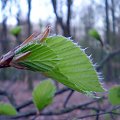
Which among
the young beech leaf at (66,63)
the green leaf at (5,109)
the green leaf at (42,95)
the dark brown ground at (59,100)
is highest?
the young beech leaf at (66,63)

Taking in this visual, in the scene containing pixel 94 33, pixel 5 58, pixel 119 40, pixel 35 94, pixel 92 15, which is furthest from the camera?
pixel 92 15

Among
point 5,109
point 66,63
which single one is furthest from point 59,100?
point 66,63

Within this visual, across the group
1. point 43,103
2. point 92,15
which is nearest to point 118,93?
point 43,103

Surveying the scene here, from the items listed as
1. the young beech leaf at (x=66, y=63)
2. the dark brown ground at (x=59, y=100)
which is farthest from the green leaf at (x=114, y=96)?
the young beech leaf at (x=66, y=63)

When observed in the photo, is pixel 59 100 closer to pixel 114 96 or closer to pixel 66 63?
pixel 114 96

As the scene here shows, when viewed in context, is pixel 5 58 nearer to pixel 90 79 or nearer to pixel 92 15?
pixel 90 79

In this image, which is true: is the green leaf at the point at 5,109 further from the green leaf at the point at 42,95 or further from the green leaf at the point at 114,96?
the green leaf at the point at 114,96

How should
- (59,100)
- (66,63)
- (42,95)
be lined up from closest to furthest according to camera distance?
1. (66,63)
2. (42,95)
3. (59,100)

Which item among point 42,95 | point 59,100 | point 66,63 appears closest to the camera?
point 66,63
